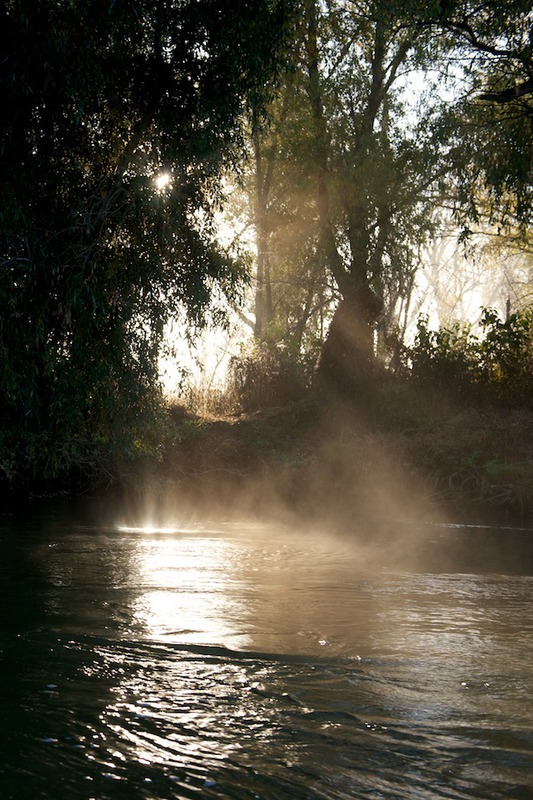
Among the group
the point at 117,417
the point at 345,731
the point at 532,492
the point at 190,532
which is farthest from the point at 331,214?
the point at 345,731

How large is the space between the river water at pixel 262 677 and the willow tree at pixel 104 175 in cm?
246

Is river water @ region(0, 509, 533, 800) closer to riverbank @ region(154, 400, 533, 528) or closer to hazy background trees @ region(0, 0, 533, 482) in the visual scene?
hazy background trees @ region(0, 0, 533, 482)

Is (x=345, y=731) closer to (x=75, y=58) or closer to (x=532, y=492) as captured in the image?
(x=75, y=58)

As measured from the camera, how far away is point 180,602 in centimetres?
962

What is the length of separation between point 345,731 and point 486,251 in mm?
21068

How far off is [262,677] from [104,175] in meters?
6.70

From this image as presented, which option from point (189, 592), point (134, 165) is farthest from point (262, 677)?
point (134, 165)

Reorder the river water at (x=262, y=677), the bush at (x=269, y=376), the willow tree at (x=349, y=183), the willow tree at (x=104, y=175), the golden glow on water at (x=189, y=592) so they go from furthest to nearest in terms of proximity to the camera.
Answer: the bush at (x=269, y=376)
the willow tree at (x=349, y=183)
the willow tree at (x=104, y=175)
the golden glow on water at (x=189, y=592)
the river water at (x=262, y=677)

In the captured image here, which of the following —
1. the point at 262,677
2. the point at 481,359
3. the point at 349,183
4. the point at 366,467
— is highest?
the point at 349,183

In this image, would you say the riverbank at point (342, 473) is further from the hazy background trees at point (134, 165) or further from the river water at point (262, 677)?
the river water at point (262, 677)

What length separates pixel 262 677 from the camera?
284 inches

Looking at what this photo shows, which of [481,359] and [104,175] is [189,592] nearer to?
[104,175]

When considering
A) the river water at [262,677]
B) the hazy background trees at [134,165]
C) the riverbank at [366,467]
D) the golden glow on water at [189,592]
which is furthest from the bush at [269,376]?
the river water at [262,677]

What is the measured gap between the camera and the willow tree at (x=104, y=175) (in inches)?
401
